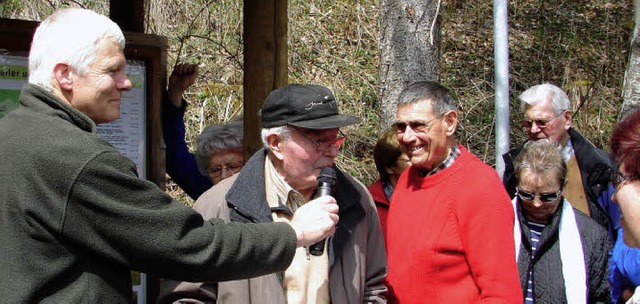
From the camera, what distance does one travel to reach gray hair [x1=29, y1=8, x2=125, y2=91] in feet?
7.23

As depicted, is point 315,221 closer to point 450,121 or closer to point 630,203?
point 630,203

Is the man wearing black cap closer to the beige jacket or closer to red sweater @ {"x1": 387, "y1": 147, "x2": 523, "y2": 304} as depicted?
the beige jacket

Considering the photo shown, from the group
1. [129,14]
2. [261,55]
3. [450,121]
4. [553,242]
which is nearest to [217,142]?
[261,55]

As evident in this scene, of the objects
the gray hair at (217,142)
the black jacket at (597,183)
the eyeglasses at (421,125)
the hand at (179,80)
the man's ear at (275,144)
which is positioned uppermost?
the hand at (179,80)

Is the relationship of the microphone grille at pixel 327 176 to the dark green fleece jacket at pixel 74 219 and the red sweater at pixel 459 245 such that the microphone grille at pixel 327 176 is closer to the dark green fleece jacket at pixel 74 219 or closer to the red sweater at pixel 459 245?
the red sweater at pixel 459 245

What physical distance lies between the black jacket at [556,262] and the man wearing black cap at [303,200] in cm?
95

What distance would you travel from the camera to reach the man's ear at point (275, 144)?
10.2ft

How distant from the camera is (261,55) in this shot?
3992mm

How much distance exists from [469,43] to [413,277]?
8378mm

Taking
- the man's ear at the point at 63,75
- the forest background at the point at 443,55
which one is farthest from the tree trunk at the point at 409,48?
the man's ear at the point at 63,75

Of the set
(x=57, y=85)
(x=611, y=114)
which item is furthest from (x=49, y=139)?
(x=611, y=114)

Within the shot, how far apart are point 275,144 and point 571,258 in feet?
5.41

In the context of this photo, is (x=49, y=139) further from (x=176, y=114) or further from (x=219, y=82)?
(x=219, y=82)

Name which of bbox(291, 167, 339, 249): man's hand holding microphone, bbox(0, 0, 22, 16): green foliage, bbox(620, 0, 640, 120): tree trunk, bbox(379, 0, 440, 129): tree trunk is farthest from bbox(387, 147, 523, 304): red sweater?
bbox(0, 0, 22, 16): green foliage
